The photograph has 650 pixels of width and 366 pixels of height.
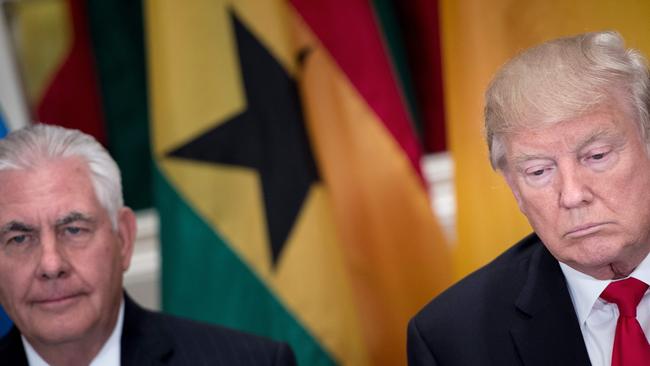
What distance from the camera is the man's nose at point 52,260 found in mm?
2229

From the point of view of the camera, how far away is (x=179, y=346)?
95.0 inches

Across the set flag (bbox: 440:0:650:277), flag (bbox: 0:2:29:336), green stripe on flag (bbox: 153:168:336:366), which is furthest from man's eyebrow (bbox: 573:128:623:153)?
flag (bbox: 0:2:29:336)

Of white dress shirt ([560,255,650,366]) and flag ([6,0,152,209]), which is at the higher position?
flag ([6,0,152,209])

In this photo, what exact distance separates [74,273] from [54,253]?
0.06 m

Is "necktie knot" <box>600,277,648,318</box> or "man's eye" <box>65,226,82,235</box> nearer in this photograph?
"necktie knot" <box>600,277,648,318</box>

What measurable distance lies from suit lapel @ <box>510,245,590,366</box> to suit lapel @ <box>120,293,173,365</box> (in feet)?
2.70

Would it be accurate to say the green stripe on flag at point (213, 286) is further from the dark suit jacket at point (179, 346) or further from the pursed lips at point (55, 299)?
the pursed lips at point (55, 299)

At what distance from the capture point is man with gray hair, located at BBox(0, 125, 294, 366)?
2.26 m

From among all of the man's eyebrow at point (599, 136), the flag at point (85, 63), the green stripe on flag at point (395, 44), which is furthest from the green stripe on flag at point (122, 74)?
the man's eyebrow at point (599, 136)

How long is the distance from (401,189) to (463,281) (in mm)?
997

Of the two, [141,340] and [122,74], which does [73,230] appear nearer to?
[141,340]

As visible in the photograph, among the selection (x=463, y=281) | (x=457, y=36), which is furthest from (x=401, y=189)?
(x=463, y=281)

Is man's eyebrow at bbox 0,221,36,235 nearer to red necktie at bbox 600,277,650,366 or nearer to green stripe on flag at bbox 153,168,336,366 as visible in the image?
green stripe on flag at bbox 153,168,336,366

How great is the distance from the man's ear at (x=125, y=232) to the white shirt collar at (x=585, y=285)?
0.99m
